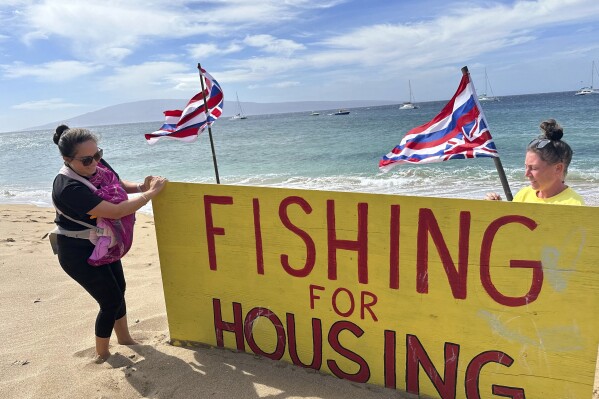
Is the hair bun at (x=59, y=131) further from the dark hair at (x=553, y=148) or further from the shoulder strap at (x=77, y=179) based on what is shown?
the dark hair at (x=553, y=148)

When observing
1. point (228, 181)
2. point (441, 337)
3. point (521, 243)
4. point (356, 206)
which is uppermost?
point (356, 206)

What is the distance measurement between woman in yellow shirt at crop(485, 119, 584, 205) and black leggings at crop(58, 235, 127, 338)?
2.56 m

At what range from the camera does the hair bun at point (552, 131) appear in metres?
2.45

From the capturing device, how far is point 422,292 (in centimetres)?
238

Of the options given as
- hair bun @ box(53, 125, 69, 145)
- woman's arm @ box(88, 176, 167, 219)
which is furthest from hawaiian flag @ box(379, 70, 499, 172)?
hair bun @ box(53, 125, 69, 145)

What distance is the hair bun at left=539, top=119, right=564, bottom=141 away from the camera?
8.04ft

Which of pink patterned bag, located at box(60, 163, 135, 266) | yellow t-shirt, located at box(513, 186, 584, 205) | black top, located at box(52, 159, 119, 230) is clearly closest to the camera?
yellow t-shirt, located at box(513, 186, 584, 205)

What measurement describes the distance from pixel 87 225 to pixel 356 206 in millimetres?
1710

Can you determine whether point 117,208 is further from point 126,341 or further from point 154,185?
point 126,341

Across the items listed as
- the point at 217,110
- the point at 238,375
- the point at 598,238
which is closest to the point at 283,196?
the point at 238,375

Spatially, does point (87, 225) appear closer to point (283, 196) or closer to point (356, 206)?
point (283, 196)

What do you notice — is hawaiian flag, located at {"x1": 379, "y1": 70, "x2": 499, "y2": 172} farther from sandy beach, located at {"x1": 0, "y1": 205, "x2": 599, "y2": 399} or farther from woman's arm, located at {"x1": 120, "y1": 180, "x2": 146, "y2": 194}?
woman's arm, located at {"x1": 120, "y1": 180, "x2": 146, "y2": 194}

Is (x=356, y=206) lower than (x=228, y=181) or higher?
higher

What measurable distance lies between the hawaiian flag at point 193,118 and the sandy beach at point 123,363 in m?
1.63
